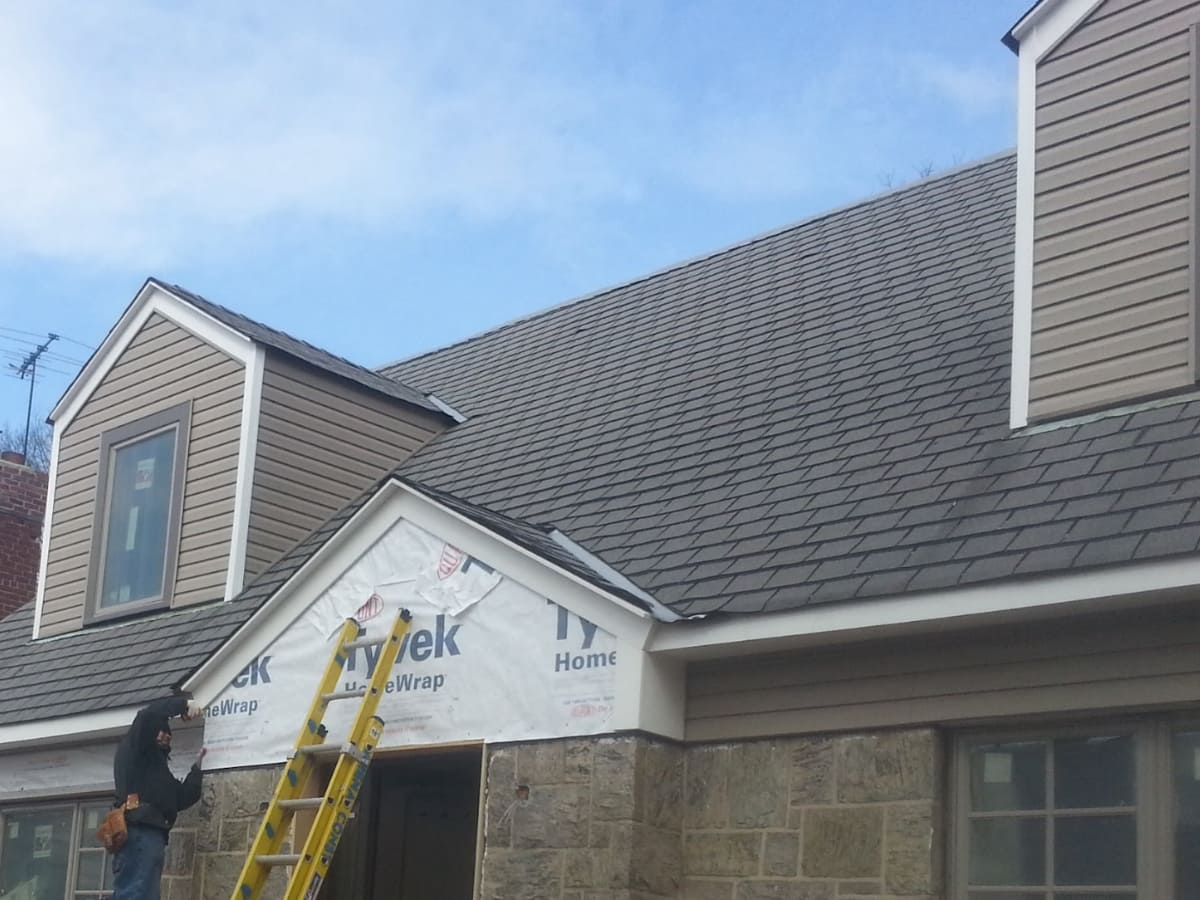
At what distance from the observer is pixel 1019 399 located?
7723mm

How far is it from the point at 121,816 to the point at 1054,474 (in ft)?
17.2

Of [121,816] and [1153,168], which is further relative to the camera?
[121,816]

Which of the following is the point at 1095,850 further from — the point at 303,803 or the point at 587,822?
the point at 303,803

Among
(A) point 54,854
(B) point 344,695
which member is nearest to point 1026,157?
(B) point 344,695

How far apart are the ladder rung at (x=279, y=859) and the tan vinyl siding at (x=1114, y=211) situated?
4.20 m

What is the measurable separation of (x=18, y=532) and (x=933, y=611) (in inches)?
524

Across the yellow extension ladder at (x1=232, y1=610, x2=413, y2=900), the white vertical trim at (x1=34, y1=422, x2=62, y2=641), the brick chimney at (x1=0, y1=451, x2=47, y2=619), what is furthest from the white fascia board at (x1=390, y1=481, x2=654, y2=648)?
the brick chimney at (x1=0, y1=451, x2=47, y2=619)

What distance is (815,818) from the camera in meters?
7.00

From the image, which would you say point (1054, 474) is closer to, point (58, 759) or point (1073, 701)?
point (1073, 701)

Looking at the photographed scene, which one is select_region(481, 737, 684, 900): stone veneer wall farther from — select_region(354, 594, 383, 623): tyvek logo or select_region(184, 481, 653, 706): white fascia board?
select_region(354, 594, 383, 623): tyvek logo

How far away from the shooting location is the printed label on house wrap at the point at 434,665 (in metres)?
7.77

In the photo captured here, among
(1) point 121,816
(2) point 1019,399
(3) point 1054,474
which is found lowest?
(1) point 121,816

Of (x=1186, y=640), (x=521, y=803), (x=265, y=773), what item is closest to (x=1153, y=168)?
(x=1186, y=640)

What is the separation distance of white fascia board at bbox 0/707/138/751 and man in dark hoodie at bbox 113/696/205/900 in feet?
3.19
